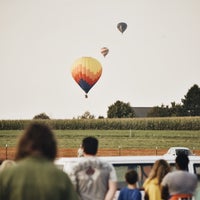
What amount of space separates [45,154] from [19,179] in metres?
0.27

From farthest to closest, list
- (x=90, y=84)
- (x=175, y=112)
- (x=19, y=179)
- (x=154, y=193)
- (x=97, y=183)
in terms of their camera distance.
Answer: (x=175, y=112)
(x=90, y=84)
(x=154, y=193)
(x=97, y=183)
(x=19, y=179)

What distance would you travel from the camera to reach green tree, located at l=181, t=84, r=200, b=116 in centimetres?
15338

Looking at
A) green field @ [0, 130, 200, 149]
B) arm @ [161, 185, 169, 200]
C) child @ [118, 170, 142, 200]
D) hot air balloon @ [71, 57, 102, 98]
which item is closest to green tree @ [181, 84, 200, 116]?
green field @ [0, 130, 200, 149]

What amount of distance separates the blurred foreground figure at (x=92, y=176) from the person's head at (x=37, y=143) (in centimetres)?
329

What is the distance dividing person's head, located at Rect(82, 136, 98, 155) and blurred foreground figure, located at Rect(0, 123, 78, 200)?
322 cm

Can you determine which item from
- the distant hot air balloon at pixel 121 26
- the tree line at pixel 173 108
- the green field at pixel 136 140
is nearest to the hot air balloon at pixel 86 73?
Answer: the green field at pixel 136 140

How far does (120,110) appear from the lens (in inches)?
6206

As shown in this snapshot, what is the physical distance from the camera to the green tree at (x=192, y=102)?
6038 inches

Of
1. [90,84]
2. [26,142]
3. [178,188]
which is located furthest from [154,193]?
[90,84]

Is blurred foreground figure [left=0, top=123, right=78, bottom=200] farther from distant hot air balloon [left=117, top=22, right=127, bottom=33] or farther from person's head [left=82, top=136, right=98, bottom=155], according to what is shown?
→ distant hot air balloon [left=117, top=22, right=127, bottom=33]

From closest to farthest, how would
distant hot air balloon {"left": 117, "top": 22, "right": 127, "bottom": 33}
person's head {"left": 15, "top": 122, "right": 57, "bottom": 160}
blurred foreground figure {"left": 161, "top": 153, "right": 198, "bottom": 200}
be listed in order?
person's head {"left": 15, "top": 122, "right": 57, "bottom": 160}, blurred foreground figure {"left": 161, "top": 153, "right": 198, "bottom": 200}, distant hot air balloon {"left": 117, "top": 22, "right": 127, "bottom": 33}

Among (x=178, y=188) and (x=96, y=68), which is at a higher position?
(x=96, y=68)

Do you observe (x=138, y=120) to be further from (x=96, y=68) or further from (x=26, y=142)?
(x=26, y=142)

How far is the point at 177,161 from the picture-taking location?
8.73 m
